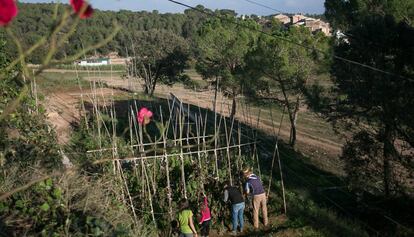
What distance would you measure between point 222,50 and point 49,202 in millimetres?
21330

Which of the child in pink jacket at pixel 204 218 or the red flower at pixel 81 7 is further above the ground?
the red flower at pixel 81 7

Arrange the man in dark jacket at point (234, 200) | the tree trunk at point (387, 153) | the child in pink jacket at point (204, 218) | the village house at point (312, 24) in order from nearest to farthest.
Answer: the child in pink jacket at point (204, 218) < the man in dark jacket at point (234, 200) < the tree trunk at point (387, 153) < the village house at point (312, 24)

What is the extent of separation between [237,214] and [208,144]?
5.22 m

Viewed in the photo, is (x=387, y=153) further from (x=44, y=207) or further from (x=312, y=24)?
(x=312, y=24)

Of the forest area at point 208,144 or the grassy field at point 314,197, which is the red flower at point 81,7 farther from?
the grassy field at point 314,197

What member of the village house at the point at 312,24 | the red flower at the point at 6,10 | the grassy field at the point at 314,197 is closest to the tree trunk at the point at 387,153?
the grassy field at the point at 314,197

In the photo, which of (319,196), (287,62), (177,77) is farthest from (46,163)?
(177,77)

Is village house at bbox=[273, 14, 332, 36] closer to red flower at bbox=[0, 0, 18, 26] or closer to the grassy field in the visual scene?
the grassy field

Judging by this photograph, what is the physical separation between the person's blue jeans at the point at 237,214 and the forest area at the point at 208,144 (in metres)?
0.24

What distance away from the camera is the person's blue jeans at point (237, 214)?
7248 mm

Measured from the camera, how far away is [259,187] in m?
7.54

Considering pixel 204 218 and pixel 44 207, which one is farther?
pixel 204 218

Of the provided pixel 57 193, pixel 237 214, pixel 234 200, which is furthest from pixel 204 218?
pixel 57 193

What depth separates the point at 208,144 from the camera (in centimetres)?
242
